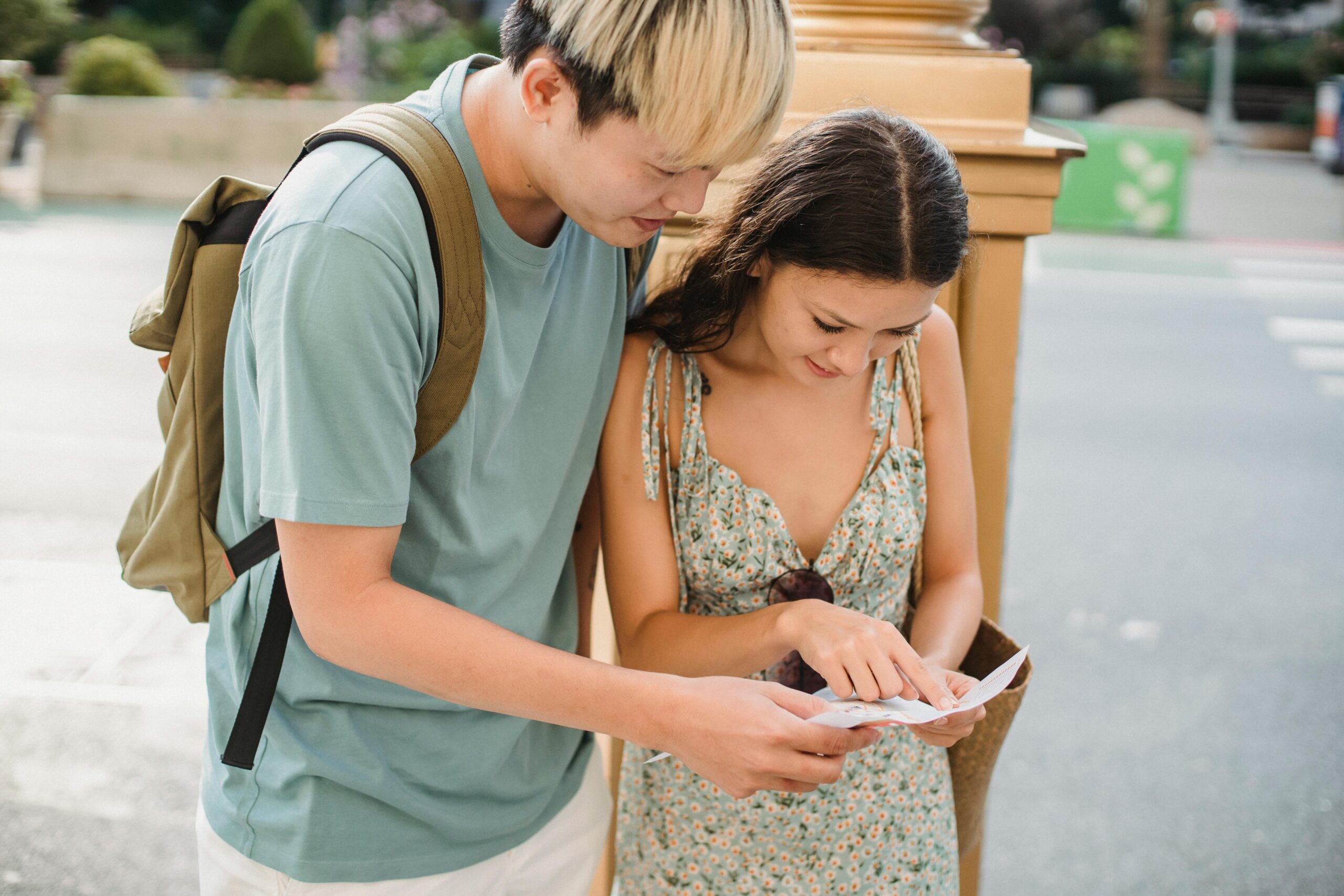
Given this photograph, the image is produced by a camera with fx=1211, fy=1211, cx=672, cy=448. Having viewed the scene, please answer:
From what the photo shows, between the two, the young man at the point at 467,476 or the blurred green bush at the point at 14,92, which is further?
the blurred green bush at the point at 14,92

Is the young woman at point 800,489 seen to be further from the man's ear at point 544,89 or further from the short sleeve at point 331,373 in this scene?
the short sleeve at point 331,373

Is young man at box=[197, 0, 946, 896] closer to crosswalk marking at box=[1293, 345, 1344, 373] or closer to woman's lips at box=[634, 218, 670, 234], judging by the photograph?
woman's lips at box=[634, 218, 670, 234]

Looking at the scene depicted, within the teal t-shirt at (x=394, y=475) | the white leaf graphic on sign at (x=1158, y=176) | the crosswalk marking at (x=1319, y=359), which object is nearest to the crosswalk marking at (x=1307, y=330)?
the crosswalk marking at (x=1319, y=359)

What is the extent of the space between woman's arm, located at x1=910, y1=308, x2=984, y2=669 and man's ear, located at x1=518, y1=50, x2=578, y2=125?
79 cm

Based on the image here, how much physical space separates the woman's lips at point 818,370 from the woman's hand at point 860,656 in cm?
34

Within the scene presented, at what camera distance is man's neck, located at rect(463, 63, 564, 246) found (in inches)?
56.1

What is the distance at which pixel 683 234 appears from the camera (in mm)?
2215

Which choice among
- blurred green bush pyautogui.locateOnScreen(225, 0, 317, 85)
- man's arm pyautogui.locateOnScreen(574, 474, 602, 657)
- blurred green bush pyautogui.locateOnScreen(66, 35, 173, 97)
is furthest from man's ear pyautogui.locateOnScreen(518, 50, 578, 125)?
blurred green bush pyautogui.locateOnScreen(225, 0, 317, 85)

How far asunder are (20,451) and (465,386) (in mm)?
5224

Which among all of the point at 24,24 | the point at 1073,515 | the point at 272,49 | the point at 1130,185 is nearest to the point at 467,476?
the point at 1073,515

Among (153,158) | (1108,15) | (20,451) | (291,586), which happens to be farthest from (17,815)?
(1108,15)

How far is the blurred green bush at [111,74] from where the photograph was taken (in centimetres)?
1356

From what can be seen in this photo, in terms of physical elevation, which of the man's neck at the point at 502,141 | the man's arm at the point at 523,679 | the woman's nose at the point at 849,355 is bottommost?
the man's arm at the point at 523,679

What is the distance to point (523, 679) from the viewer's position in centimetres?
140
